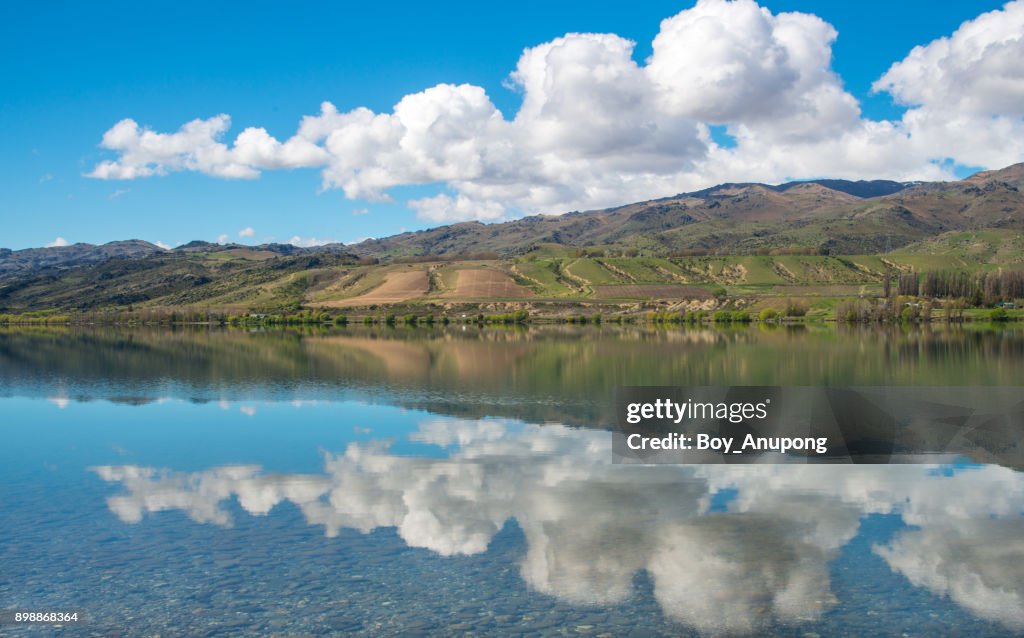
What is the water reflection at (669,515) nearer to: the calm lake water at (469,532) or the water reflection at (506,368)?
the calm lake water at (469,532)

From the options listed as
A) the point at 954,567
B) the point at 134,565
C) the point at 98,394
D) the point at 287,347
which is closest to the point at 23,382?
the point at 98,394

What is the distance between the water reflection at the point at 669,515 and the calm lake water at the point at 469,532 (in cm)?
9

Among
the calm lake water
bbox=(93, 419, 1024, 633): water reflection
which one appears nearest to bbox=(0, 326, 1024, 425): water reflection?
the calm lake water

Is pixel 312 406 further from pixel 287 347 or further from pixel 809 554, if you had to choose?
pixel 287 347

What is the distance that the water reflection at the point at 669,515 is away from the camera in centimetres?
1712

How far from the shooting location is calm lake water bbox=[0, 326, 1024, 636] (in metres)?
16.0

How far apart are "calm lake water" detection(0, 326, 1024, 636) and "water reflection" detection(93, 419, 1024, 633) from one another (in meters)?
0.09

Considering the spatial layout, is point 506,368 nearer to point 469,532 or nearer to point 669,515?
point 669,515

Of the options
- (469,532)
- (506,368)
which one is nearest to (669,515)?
(469,532)

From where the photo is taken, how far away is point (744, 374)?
203 feet

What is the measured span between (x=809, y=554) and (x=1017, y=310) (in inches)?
6637

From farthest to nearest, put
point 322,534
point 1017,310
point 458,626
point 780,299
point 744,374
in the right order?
point 780,299 < point 1017,310 < point 744,374 < point 322,534 < point 458,626

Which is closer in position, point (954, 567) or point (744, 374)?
point (954, 567)

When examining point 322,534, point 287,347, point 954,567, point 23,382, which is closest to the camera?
point 954,567
